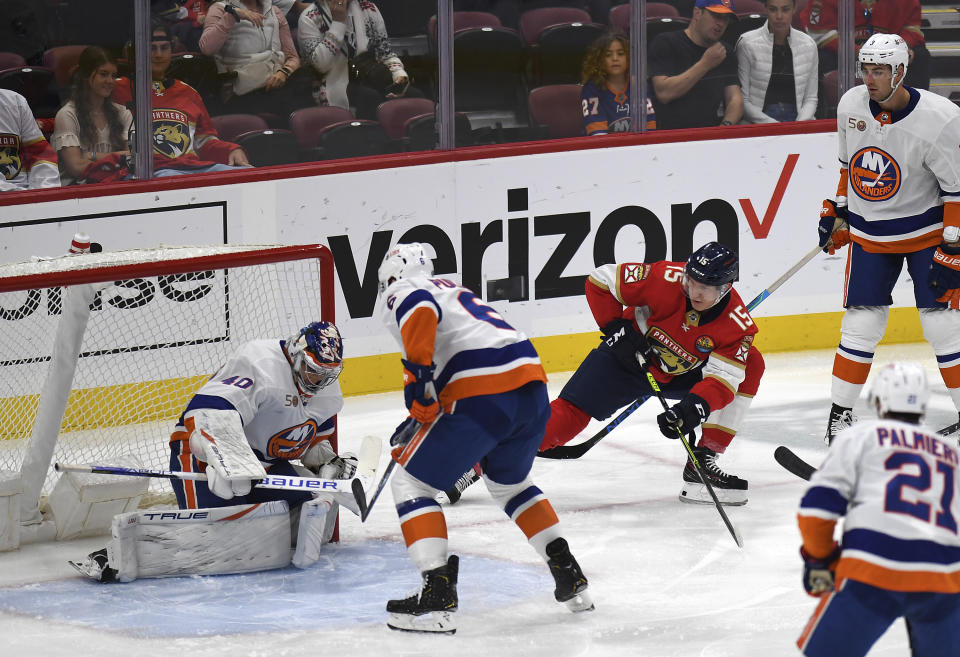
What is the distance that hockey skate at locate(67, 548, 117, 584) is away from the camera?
3910 millimetres

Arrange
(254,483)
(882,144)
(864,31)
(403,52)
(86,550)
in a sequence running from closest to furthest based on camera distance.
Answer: (254,483) < (86,550) < (882,144) < (403,52) < (864,31)

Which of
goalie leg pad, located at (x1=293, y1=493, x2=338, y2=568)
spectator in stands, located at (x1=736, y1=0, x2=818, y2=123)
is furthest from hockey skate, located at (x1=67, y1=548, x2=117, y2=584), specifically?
spectator in stands, located at (x1=736, y1=0, x2=818, y2=123)

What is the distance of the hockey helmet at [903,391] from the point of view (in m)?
2.61

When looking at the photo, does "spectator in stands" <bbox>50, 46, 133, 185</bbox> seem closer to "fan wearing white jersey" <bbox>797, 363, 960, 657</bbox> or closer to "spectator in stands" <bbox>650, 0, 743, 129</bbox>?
"spectator in stands" <bbox>650, 0, 743, 129</bbox>

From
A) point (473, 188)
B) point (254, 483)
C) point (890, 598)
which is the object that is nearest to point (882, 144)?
point (473, 188)

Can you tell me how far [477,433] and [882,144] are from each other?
6.72 feet

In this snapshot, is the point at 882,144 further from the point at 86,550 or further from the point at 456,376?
the point at 86,550

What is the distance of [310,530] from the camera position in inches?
158

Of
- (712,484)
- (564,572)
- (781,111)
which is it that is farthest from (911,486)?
(781,111)

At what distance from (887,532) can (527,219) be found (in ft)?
12.2

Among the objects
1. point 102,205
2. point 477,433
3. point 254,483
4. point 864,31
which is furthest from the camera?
point 864,31

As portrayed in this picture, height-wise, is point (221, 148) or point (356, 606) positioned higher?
point (221, 148)

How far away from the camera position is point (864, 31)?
22.0 ft

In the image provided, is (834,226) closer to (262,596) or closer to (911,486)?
(262,596)
